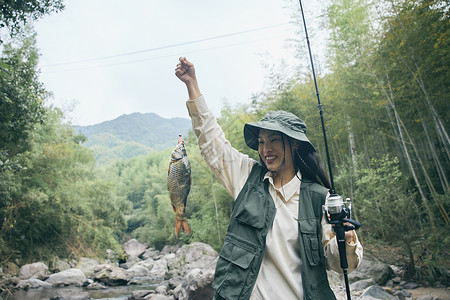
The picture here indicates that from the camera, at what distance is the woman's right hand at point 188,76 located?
74.5 inches

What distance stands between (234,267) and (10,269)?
13.9m

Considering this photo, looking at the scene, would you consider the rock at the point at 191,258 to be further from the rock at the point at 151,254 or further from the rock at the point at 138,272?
the rock at the point at 151,254

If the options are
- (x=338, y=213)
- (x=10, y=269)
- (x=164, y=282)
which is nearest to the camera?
(x=338, y=213)

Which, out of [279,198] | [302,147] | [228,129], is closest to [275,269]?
[279,198]

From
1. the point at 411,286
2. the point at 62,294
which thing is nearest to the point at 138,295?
the point at 62,294

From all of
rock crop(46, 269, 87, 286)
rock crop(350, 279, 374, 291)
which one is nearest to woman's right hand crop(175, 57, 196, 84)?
rock crop(350, 279, 374, 291)

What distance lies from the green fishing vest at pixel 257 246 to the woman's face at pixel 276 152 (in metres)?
0.16

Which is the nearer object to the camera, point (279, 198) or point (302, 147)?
point (279, 198)

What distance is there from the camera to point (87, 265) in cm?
1537

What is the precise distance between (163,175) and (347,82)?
1856cm

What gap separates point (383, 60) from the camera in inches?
320

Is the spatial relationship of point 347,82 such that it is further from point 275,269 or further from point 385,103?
point 275,269

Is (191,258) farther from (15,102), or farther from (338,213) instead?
(338,213)

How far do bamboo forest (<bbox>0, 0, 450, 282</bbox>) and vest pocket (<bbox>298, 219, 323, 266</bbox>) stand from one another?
622cm
